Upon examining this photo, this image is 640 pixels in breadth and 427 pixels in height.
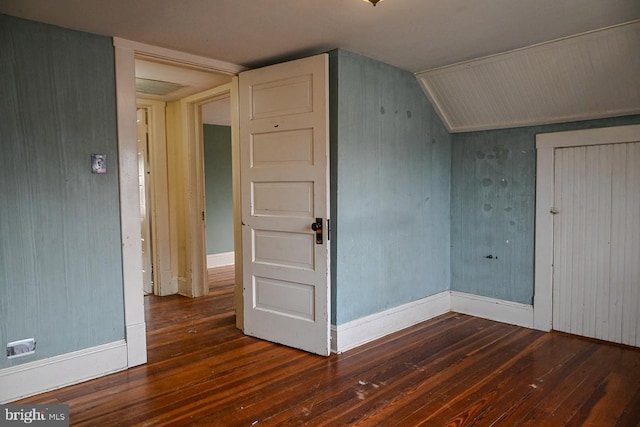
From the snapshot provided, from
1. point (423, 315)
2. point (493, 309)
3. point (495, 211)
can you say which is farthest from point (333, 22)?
point (493, 309)

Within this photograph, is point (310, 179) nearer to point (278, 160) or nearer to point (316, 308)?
point (278, 160)

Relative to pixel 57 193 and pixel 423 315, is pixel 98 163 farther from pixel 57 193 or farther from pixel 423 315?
pixel 423 315

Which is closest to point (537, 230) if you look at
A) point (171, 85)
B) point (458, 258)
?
point (458, 258)

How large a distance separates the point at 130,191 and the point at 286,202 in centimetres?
109

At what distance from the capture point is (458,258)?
14.3 feet

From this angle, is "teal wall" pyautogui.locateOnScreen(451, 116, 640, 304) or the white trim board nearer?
the white trim board

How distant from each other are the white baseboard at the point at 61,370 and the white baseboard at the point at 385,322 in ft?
4.95

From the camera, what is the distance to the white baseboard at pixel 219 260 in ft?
22.6

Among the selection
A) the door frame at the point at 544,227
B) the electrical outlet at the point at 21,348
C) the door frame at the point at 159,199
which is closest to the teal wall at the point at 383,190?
the door frame at the point at 544,227

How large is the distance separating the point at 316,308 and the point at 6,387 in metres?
1.92

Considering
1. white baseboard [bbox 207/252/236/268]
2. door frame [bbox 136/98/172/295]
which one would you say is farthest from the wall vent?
white baseboard [bbox 207/252/236/268]

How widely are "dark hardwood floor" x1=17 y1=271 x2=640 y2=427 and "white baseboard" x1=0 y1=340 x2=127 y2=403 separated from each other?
6 centimetres

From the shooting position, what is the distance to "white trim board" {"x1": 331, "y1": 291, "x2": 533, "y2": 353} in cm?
336

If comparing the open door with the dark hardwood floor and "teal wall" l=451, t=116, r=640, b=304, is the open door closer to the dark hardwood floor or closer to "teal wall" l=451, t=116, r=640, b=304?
the dark hardwood floor
